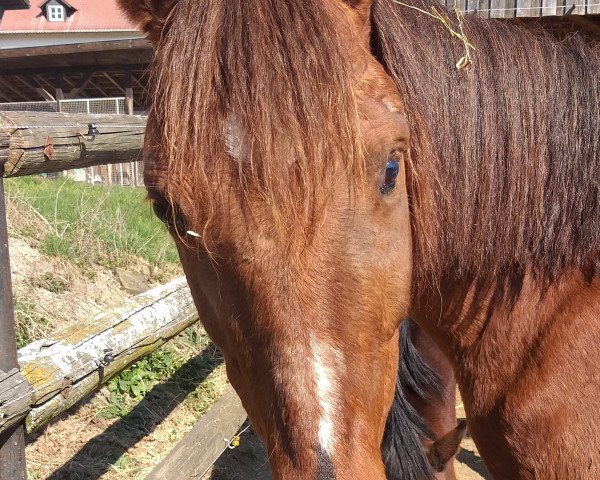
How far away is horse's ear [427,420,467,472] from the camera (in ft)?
7.25

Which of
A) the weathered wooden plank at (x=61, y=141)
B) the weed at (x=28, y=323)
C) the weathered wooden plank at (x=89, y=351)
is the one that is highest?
the weathered wooden plank at (x=61, y=141)

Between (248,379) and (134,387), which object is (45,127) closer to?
(248,379)

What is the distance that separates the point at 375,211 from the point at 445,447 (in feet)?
5.04

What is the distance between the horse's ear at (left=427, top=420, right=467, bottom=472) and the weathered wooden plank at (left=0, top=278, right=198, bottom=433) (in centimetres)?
154

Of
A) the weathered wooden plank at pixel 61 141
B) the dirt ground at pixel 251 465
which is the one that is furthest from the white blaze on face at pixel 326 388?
the dirt ground at pixel 251 465

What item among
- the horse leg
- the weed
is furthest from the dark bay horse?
the weed

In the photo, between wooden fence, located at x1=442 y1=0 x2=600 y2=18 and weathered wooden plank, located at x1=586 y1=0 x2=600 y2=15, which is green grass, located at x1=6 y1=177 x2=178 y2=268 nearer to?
wooden fence, located at x1=442 y1=0 x2=600 y2=18

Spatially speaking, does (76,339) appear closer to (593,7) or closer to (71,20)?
(593,7)

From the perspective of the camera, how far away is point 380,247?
4.02ft

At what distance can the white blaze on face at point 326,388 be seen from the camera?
107cm

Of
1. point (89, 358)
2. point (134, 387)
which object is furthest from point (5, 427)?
point (134, 387)

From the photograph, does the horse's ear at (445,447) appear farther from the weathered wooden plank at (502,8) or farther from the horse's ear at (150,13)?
the weathered wooden plank at (502,8)

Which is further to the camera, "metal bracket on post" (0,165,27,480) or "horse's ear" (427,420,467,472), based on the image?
"horse's ear" (427,420,467,472)

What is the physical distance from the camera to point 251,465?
368 cm
